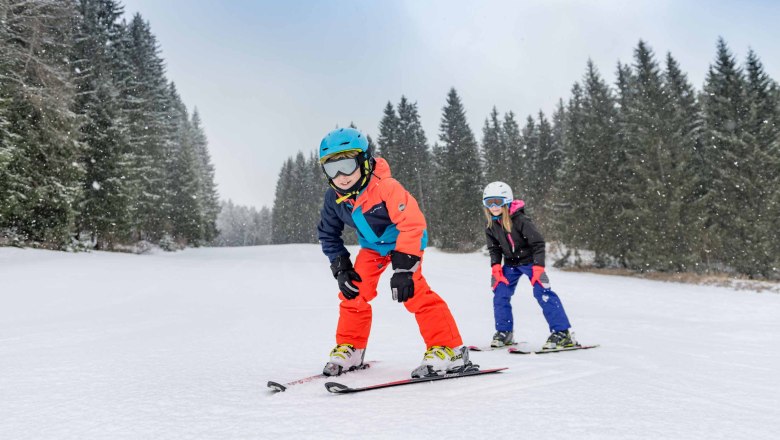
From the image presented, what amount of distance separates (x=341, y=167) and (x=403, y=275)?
0.90m

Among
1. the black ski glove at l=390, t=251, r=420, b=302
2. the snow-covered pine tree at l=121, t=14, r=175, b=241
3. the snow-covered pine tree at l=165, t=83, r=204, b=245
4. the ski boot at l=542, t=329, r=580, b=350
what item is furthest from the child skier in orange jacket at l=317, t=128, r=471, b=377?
the snow-covered pine tree at l=165, t=83, r=204, b=245

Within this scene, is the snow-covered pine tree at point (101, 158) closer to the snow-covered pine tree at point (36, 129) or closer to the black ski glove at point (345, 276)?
the snow-covered pine tree at point (36, 129)

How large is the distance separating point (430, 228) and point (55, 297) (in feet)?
115

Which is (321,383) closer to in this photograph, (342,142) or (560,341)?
(342,142)

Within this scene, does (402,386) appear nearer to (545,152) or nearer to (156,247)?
(156,247)

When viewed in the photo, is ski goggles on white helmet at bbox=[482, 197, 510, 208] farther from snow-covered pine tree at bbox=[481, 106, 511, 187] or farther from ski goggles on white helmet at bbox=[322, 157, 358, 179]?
snow-covered pine tree at bbox=[481, 106, 511, 187]

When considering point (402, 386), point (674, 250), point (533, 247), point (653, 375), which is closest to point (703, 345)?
point (533, 247)

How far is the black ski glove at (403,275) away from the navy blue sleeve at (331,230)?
66 centimetres

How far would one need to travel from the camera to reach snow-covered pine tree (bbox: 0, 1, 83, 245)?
1288cm

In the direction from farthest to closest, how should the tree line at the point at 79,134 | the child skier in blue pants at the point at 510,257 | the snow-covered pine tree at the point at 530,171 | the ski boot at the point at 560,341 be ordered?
the snow-covered pine tree at the point at 530,171, the tree line at the point at 79,134, the child skier in blue pants at the point at 510,257, the ski boot at the point at 560,341

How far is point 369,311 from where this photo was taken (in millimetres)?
3217

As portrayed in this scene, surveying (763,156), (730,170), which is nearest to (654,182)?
(730,170)

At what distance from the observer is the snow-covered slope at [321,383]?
173cm

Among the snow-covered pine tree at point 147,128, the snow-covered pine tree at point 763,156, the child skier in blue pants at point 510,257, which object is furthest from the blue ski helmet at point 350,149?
the snow-covered pine tree at point 763,156
